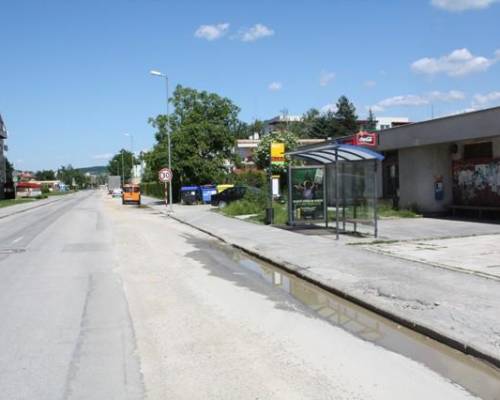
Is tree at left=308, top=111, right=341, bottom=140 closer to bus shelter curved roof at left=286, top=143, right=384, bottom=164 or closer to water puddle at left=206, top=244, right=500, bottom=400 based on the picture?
bus shelter curved roof at left=286, top=143, right=384, bottom=164

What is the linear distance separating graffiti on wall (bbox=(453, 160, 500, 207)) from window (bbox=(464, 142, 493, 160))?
12.1 inches

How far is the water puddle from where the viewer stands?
520cm

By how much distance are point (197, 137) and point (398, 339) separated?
43.5 metres

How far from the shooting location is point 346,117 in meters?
110

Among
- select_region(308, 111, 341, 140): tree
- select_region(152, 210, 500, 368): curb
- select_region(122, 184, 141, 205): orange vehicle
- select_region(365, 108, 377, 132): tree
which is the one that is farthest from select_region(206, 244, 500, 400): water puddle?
select_region(365, 108, 377, 132): tree

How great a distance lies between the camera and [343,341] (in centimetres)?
643

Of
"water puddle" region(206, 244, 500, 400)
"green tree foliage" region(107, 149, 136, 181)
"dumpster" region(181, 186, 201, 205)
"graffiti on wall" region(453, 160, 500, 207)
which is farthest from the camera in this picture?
"green tree foliage" region(107, 149, 136, 181)

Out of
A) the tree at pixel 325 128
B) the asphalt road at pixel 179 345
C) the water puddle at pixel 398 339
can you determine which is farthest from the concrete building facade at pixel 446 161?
the tree at pixel 325 128

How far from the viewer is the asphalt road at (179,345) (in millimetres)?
4926

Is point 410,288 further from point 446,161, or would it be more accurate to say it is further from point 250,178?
point 250,178

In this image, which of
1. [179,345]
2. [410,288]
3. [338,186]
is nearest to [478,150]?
[338,186]

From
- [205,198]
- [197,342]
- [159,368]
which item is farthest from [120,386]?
[205,198]

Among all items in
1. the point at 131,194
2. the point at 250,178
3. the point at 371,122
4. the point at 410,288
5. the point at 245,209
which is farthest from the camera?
the point at 371,122

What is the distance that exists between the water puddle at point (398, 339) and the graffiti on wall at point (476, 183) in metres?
12.5
